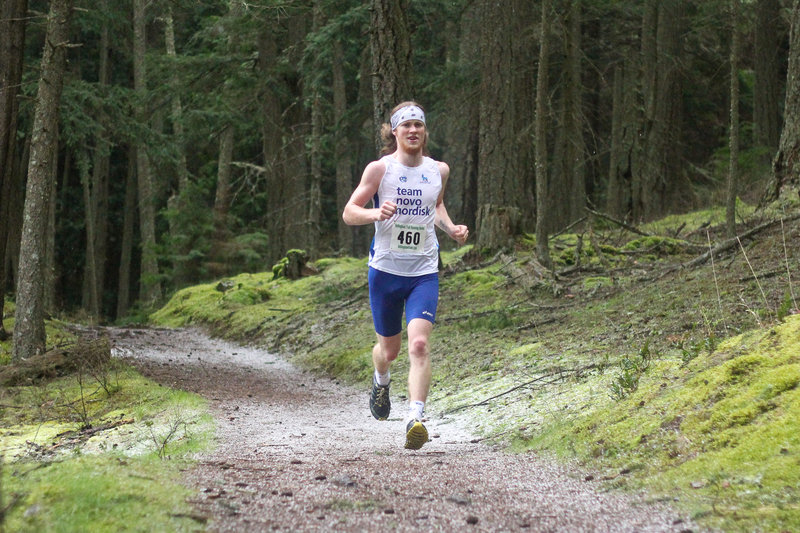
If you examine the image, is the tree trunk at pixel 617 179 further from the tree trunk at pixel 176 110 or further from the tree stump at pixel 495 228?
the tree trunk at pixel 176 110

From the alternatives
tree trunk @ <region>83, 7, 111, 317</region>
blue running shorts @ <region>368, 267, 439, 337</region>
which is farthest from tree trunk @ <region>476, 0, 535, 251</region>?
tree trunk @ <region>83, 7, 111, 317</region>

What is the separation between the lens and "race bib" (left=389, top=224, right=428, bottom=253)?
6.23 meters

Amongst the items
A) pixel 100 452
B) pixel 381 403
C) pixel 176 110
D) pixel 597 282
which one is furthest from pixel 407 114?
pixel 176 110

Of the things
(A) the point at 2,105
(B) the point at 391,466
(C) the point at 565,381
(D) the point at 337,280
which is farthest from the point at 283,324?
(B) the point at 391,466

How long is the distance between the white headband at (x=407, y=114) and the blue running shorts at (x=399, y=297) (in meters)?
1.17

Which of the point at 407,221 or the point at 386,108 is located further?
the point at 386,108

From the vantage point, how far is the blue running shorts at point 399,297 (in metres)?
6.25

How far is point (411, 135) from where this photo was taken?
20.6ft

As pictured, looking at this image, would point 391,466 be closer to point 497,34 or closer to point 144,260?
point 497,34

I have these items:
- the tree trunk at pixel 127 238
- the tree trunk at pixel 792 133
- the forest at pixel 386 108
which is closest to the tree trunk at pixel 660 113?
the forest at pixel 386 108

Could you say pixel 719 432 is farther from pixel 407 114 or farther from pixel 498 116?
pixel 498 116

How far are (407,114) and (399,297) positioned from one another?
4.67 feet

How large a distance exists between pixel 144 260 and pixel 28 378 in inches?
793

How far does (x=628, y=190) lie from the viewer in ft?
71.0
